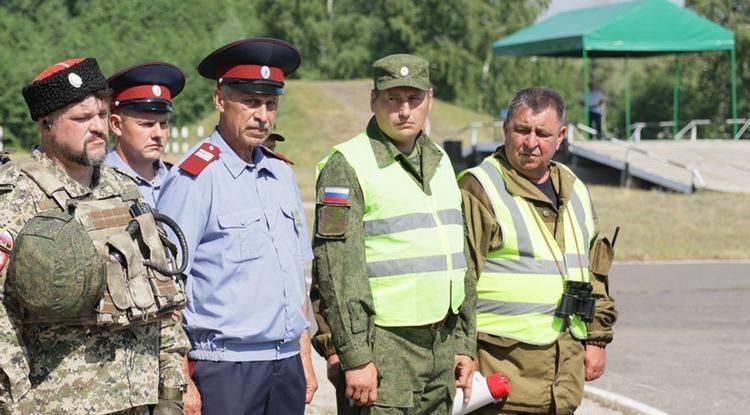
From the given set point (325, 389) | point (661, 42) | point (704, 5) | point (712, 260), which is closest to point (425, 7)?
point (704, 5)

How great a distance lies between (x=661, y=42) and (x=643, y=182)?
4.34m

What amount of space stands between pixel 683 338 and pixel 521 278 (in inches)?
233

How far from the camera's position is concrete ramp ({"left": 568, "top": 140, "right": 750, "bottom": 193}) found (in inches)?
952

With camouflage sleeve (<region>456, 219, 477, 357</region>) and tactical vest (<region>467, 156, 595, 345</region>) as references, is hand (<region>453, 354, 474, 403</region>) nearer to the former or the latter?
camouflage sleeve (<region>456, 219, 477, 357</region>)

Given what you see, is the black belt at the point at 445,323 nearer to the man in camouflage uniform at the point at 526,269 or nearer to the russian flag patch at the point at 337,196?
the man in camouflage uniform at the point at 526,269

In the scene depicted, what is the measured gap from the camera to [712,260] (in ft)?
50.2

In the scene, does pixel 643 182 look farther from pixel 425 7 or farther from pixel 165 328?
pixel 425 7

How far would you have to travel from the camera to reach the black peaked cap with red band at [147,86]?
564 centimetres

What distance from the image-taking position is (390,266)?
4.10 m

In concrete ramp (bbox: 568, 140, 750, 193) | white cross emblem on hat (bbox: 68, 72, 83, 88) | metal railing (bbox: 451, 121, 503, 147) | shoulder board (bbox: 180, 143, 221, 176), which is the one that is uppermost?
white cross emblem on hat (bbox: 68, 72, 83, 88)

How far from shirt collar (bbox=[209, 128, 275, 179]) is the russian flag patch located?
260 millimetres

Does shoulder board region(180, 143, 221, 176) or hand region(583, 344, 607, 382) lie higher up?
shoulder board region(180, 143, 221, 176)

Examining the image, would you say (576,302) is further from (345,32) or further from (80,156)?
(345,32)

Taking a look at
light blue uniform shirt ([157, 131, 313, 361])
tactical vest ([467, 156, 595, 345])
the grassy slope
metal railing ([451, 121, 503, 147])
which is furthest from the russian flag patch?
metal railing ([451, 121, 503, 147])
